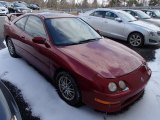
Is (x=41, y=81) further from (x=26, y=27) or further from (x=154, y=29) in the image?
(x=154, y=29)

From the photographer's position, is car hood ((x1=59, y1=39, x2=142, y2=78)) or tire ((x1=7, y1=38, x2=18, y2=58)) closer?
car hood ((x1=59, y1=39, x2=142, y2=78))

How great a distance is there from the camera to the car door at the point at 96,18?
1005cm

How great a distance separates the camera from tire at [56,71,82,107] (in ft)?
12.4

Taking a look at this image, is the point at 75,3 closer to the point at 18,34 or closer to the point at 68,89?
the point at 18,34

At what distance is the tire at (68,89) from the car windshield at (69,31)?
704 millimetres

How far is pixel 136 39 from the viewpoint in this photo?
8.68 meters

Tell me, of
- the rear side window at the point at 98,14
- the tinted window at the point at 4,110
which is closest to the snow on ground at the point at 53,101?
the tinted window at the point at 4,110

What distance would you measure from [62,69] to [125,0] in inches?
2190

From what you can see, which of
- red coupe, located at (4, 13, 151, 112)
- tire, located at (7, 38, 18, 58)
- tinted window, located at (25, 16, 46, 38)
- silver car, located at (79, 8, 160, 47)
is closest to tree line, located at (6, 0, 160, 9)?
silver car, located at (79, 8, 160, 47)

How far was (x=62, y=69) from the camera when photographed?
4039 mm

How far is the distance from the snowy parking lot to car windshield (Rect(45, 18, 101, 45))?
100 cm

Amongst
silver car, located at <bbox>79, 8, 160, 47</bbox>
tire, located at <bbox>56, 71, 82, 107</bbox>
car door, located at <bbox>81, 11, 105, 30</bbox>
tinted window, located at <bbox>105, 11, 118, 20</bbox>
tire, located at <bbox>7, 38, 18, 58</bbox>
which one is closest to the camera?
tire, located at <bbox>56, 71, 82, 107</bbox>

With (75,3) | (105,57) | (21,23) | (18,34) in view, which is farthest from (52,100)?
(75,3)

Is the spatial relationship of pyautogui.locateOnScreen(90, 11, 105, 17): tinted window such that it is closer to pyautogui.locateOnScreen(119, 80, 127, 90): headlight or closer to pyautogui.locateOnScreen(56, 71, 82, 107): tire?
pyautogui.locateOnScreen(56, 71, 82, 107): tire
